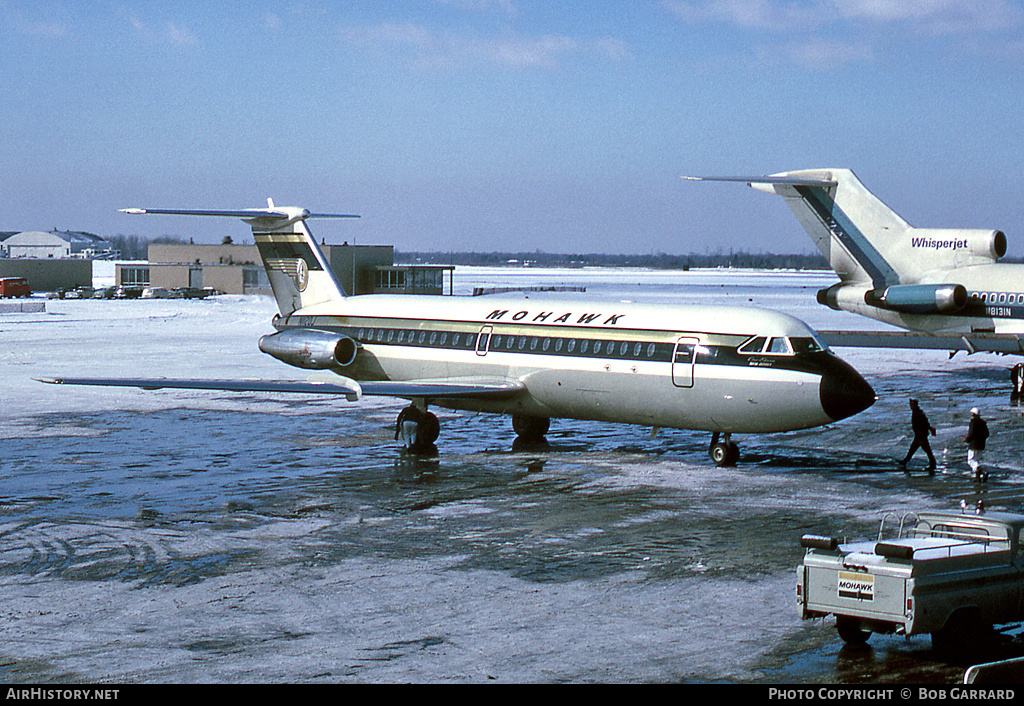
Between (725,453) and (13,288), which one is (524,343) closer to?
(725,453)

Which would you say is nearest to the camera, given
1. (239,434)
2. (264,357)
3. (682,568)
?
(682,568)

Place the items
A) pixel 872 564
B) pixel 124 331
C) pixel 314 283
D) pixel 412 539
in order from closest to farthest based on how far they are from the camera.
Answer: pixel 872 564 → pixel 412 539 → pixel 314 283 → pixel 124 331

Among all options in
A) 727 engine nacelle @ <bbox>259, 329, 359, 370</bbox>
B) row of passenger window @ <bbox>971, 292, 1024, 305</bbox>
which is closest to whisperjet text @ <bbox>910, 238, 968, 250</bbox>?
row of passenger window @ <bbox>971, 292, 1024, 305</bbox>

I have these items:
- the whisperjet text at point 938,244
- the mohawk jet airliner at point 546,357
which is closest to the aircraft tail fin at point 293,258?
the mohawk jet airliner at point 546,357

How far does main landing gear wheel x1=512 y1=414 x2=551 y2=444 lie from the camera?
2944cm

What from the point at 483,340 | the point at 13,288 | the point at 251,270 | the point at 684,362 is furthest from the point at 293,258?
the point at 13,288

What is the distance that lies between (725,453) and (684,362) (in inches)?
92.8

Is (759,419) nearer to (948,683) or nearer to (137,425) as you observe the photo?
(948,683)

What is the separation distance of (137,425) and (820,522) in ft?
62.7

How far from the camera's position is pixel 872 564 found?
1234cm

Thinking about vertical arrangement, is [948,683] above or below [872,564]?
below

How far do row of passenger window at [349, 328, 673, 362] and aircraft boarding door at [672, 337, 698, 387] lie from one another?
7.3 inches
